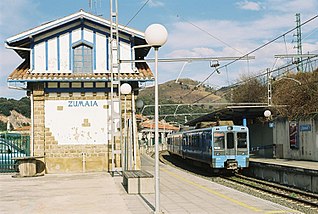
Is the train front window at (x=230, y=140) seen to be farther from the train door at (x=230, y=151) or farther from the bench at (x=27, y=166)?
the bench at (x=27, y=166)

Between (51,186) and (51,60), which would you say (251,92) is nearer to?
(51,60)

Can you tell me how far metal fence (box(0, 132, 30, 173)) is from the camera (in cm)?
2125

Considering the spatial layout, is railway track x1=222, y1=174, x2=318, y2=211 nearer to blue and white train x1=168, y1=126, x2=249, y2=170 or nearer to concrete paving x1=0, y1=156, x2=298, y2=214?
blue and white train x1=168, y1=126, x2=249, y2=170

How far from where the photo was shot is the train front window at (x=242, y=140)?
24719 millimetres

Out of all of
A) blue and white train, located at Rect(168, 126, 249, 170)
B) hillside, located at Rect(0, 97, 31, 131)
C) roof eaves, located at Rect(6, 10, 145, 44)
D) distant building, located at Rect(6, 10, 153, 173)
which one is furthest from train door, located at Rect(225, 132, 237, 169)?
hillside, located at Rect(0, 97, 31, 131)

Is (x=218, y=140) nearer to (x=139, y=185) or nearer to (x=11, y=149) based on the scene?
(x=11, y=149)

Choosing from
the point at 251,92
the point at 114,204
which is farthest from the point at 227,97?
the point at 114,204

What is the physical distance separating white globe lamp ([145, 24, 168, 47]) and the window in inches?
463

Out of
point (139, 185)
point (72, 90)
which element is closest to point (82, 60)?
point (72, 90)

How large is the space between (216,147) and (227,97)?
37357mm

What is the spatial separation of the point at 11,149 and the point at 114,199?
36.0ft

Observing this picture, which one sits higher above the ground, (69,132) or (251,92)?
(251,92)

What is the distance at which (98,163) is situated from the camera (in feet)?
69.5

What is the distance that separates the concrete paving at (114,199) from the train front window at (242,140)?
320 inches
